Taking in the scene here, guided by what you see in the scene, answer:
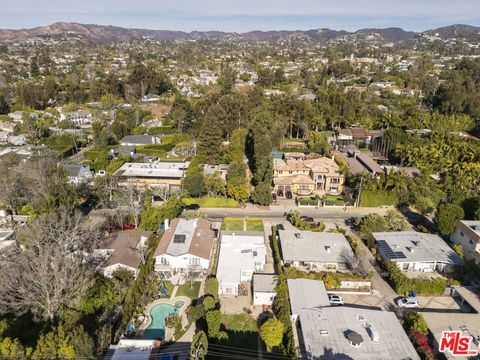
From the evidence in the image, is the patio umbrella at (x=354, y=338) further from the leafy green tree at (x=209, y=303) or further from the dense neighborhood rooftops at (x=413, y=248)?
the dense neighborhood rooftops at (x=413, y=248)

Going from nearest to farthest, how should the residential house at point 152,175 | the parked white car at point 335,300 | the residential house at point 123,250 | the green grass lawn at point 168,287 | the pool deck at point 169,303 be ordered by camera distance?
the pool deck at point 169,303 < the parked white car at point 335,300 < the green grass lawn at point 168,287 < the residential house at point 123,250 < the residential house at point 152,175

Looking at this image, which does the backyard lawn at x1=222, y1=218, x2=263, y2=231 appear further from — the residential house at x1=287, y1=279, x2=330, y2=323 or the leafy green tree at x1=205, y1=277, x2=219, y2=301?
the leafy green tree at x1=205, y1=277, x2=219, y2=301

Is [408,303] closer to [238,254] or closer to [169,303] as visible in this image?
[238,254]

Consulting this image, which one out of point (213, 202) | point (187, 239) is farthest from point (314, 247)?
point (213, 202)

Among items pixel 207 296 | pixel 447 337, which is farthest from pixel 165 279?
pixel 447 337

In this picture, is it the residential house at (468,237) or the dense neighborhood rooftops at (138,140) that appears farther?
the dense neighborhood rooftops at (138,140)

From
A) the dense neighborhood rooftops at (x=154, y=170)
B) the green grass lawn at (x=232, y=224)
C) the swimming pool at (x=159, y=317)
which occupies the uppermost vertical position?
the dense neighborhood rooftops at (x=154, y=170)

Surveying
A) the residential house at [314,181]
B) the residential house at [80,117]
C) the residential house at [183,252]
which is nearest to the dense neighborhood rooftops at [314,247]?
the residential house at [183,252]

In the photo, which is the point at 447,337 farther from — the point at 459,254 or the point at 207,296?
the point at 207,296
